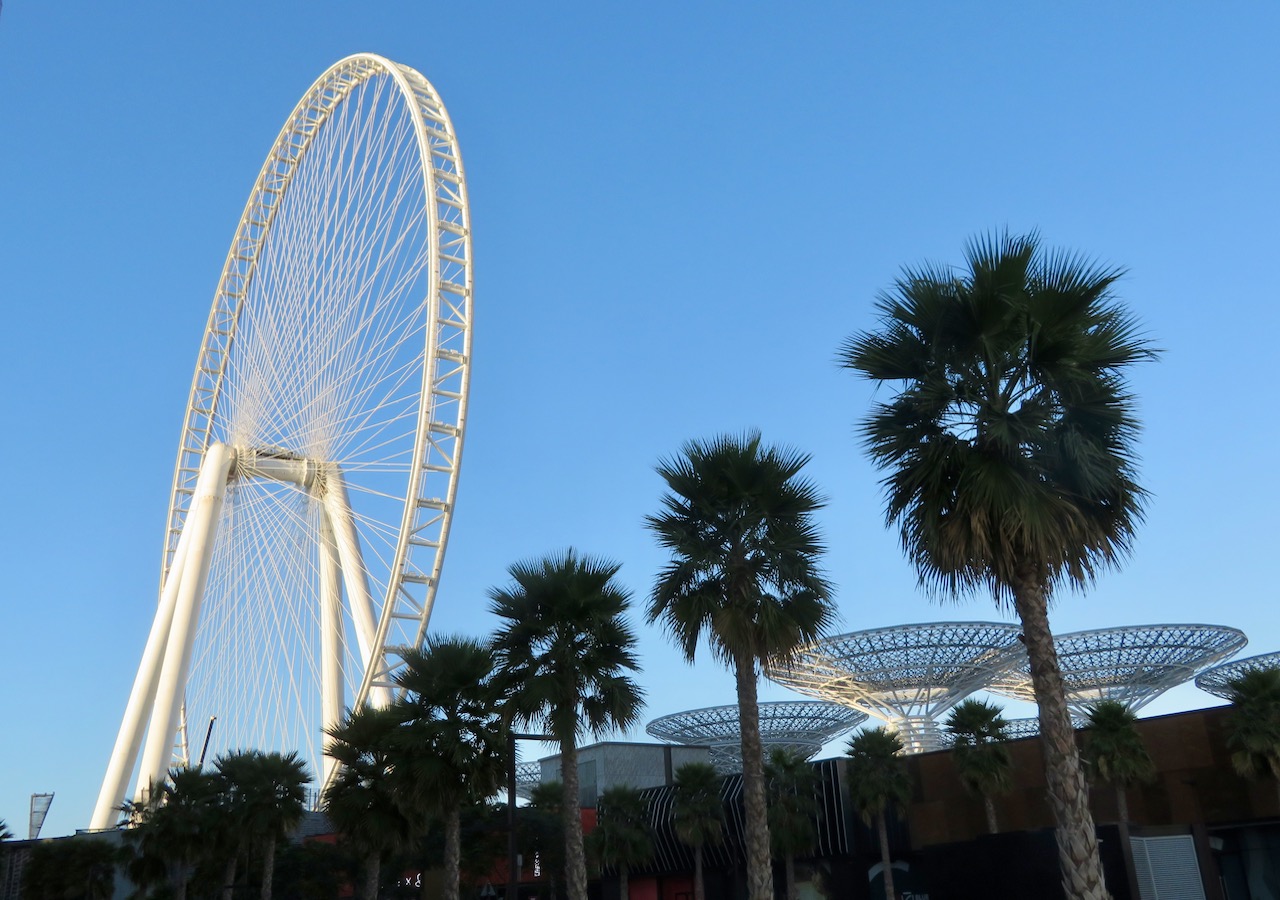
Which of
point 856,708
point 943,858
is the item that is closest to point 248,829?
point 943,858

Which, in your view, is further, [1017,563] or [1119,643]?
[1119,643]

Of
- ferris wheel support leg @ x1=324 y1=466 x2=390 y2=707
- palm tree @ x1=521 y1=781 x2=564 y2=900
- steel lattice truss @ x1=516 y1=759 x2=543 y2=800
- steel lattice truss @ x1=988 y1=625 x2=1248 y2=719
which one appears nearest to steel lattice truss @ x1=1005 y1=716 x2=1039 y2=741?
steel lattice truss @ x1=988 y1=625 x2=1248 y2=719

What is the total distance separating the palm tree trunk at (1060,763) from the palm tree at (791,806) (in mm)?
33115

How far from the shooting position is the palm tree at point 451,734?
2588cm

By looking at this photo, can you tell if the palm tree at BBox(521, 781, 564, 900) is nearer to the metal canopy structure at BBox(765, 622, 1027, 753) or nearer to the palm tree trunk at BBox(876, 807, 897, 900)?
the palm tree trunk at BBox(876, 807, 897, 900)

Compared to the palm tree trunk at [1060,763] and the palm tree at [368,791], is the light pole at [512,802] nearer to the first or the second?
the palm tree at [368,791]

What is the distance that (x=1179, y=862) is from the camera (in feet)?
84.3

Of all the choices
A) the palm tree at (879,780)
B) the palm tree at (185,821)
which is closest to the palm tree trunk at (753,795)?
the palm tree at (185,821)

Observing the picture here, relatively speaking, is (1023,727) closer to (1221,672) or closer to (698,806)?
(1221,672)

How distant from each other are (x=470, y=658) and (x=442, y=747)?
82.6 inches

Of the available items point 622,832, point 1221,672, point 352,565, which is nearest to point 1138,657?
point 1221,672

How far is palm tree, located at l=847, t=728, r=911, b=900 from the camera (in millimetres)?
45781

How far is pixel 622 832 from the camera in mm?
49312

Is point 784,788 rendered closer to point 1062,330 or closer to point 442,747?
point 442,747
